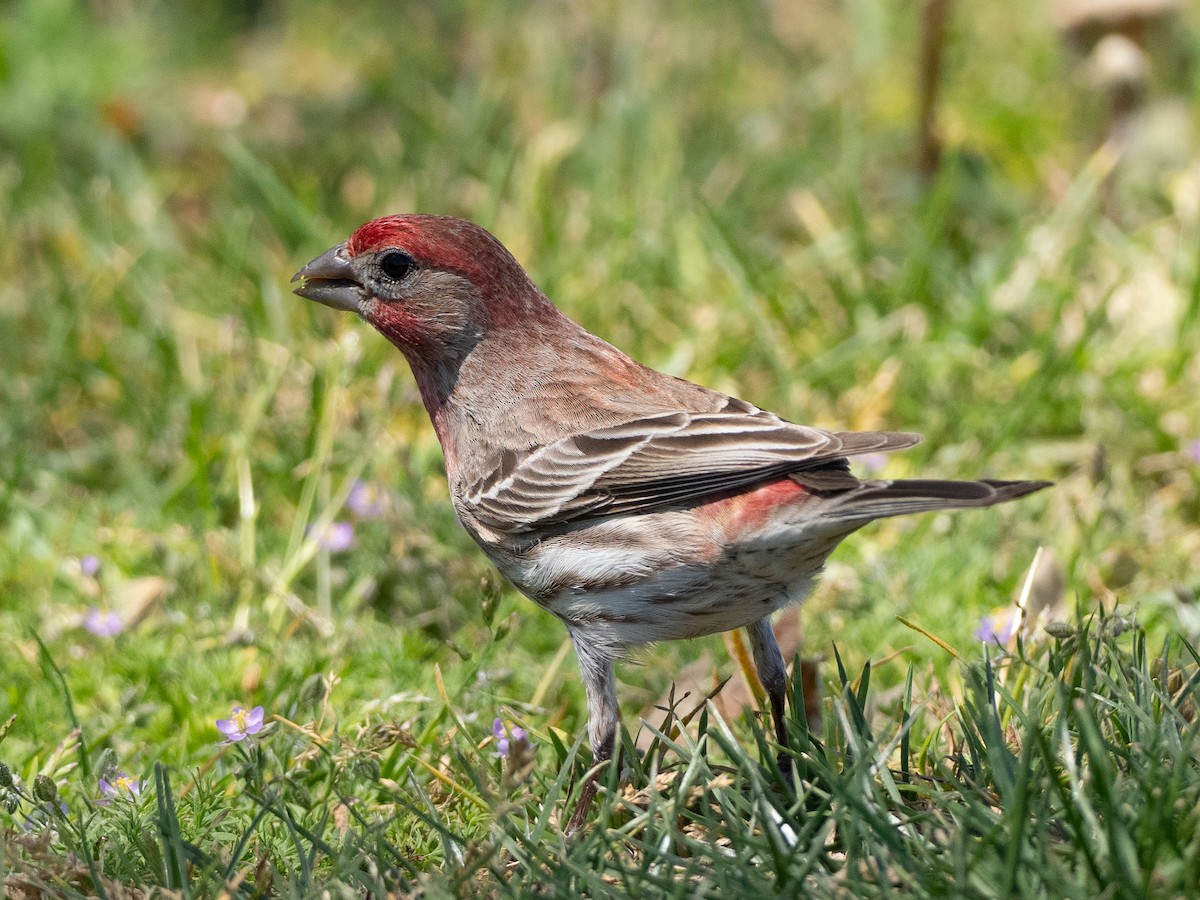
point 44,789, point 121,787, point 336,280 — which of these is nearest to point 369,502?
point 336,280

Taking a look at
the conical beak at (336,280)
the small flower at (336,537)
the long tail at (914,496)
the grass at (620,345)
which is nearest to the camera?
the grass at (620,345)

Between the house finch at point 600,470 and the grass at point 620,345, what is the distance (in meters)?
0.24

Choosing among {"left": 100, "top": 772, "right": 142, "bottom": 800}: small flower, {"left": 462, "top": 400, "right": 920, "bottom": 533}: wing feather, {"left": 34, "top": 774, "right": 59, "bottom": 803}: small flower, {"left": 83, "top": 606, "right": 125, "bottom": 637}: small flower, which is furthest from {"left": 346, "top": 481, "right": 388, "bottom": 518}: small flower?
{"left": 34, "top": 774, "right": 59, "bottom": 803}: small flower

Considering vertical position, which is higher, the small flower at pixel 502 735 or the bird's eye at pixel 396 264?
the bird's eye at pixel 396 264

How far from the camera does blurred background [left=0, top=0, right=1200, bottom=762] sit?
4.11 meters

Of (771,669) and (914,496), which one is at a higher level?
(914,496)

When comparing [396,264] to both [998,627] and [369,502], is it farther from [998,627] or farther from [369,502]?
[998,627]

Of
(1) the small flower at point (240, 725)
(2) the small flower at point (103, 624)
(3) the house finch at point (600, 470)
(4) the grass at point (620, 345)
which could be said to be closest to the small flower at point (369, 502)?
(4) the grass at point (620, 345)

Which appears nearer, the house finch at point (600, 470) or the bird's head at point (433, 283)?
the house finch at point (600, 470)

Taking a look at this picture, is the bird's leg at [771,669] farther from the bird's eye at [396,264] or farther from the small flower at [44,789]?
the small flower at [44,789]

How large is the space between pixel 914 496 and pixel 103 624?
236cm

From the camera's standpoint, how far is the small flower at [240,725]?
123 inches

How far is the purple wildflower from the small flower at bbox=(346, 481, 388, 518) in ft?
4.15

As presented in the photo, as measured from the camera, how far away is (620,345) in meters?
5.69
